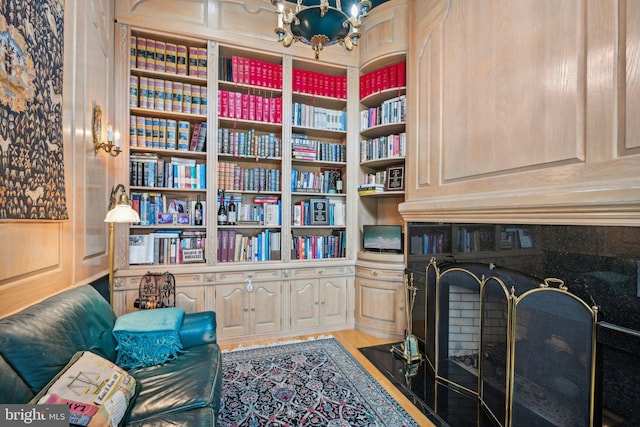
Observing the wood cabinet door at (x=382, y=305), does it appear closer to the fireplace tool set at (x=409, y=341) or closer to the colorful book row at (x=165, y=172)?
the fireplace tool set at (x=409, y=341)

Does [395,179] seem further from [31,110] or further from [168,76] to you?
[31,110]

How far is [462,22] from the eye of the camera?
207 centimetres

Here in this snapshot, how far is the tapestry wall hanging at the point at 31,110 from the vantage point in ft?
3.60

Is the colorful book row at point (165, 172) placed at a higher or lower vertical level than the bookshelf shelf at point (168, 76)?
lower

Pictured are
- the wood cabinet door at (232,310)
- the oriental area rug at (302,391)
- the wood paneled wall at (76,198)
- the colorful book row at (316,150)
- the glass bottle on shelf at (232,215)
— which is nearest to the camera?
the wood paneled wall at (76,198)

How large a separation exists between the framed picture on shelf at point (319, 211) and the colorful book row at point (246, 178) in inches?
17.2

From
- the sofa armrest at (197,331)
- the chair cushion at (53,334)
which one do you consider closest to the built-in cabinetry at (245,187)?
the sofa armrest at (197,331)

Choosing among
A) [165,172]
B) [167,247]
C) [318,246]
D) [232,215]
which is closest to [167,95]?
[165,172]

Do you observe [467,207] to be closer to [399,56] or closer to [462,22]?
[462,22]

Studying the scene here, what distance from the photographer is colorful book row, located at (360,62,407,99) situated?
9.92 ft

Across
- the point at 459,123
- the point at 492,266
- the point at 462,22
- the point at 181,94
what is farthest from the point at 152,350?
the point at 462,22

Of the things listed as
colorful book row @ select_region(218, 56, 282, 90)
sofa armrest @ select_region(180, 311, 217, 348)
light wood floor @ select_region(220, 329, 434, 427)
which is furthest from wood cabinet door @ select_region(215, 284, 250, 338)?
colorful book row @ select_region(218, 56, 282, 90)

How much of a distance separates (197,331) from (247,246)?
48.0 inches

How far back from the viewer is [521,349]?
1605 millimetres
